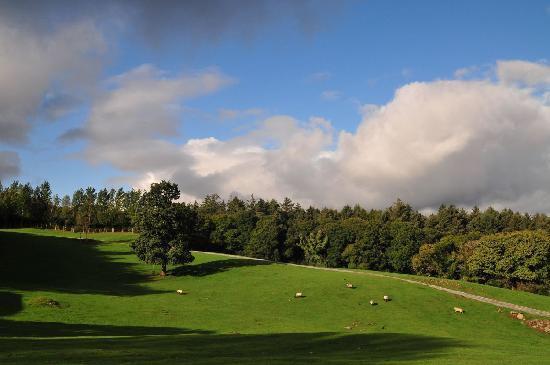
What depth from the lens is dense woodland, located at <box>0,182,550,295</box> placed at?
9000cm

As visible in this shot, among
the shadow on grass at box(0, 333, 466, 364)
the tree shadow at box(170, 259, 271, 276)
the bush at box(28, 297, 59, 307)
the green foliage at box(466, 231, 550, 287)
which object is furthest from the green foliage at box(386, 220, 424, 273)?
the bush at box(28, 297, 59, 307)

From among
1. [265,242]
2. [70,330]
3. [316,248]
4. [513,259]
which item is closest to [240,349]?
[70,330]

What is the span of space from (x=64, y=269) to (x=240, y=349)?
64054 mm

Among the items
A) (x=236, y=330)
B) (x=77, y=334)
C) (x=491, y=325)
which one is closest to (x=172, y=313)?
(x=236, y=330)

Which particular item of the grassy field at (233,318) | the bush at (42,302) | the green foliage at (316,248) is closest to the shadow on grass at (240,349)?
the grassy field at (233,318)

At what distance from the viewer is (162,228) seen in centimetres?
7612

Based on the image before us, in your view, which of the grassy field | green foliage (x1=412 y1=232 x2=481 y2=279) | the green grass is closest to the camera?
the grassy field

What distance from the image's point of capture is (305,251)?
136 m

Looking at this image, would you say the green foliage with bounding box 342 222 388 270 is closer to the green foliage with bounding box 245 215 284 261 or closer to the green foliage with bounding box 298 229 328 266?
the green foliage with bounding box 298 229 328 266

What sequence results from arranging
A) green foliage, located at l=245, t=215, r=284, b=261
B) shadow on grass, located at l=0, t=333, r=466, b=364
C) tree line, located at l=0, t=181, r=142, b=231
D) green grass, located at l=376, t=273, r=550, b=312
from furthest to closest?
tree line, located at l=0, t=181, r=142, b=231
green foliage, located at l=245, t=215, r=284, b=261
green grass, located at l=376, t=273, r=550, b=312
shadow on grass, located at l=0, t=333, r=466, b=364

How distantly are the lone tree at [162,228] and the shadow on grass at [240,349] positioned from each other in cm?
4354

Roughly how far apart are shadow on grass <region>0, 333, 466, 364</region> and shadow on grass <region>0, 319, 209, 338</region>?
634 centimetres

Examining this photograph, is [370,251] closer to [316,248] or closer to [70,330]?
[316,248]

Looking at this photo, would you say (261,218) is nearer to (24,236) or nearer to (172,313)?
(24,236)
